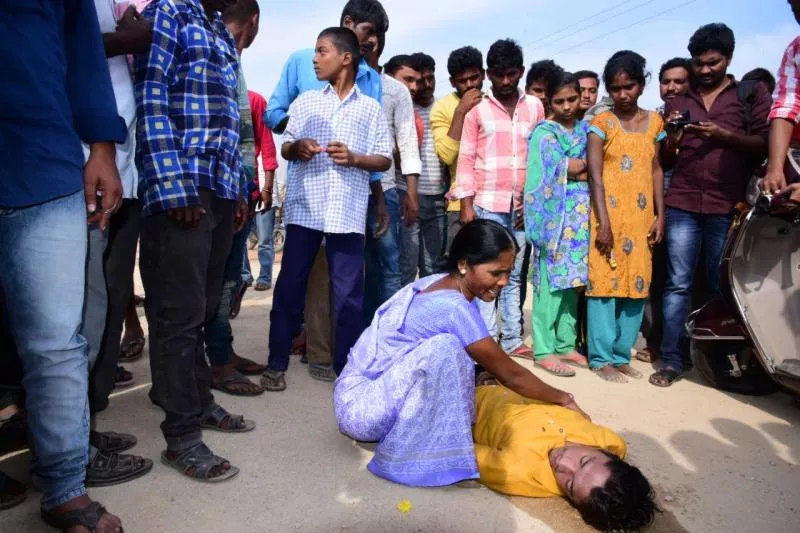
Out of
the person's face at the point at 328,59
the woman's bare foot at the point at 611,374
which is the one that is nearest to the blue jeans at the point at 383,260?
the person's face at the point at 328,59

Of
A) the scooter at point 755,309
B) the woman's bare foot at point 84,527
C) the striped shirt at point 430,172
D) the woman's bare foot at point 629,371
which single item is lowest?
the woman's bare foot at point 629,371

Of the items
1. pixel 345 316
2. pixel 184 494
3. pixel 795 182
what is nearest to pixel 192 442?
pixel 184 494

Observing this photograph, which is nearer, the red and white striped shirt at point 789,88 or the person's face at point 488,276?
the person's face at point 488,276

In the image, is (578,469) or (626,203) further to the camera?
(626,203)

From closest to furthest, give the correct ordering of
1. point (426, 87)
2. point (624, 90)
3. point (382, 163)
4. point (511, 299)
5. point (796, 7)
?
point (796, 7)
point (382, 163)
point (624, 90)
point (511, 299)
point (426, 87)

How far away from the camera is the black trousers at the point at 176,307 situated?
230 cm

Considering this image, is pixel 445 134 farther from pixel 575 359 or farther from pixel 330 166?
pixel 575 359

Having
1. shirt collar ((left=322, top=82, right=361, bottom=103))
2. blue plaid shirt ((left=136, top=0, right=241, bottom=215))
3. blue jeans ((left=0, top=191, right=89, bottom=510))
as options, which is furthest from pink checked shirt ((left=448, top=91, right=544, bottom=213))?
blue jeans ((left=0, top=191, right=89, bottom=510))

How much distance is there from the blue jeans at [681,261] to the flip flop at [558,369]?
66cm

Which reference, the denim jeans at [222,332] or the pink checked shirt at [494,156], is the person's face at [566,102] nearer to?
the pink checked shirt at [494,156]

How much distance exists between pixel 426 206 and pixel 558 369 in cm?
153

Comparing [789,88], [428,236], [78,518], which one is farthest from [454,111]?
A: [78,518]

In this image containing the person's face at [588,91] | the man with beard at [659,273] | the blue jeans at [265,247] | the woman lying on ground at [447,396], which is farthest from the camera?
the blue jeans at [265,247]

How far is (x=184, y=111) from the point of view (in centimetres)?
235
